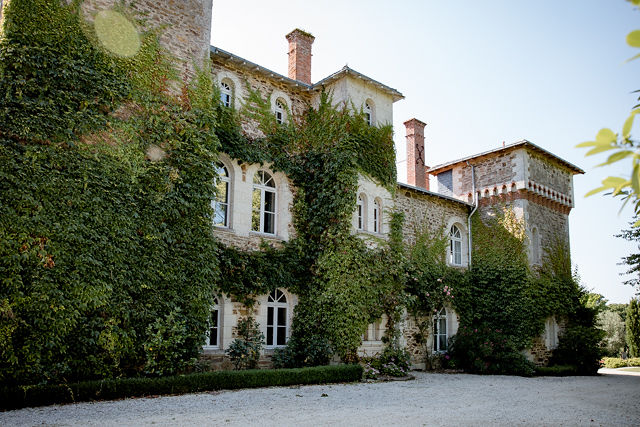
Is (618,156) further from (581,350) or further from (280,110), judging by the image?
(581,350)

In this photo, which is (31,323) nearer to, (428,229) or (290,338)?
(290,338)

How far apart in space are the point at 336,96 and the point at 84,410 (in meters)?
10.3

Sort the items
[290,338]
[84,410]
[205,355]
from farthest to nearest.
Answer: [290,338] → [205,355] → [84,410]

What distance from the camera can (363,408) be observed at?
322 inches

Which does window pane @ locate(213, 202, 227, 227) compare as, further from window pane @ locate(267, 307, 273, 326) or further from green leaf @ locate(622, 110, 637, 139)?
green leaf @ locate(622, 110, 637, 139)

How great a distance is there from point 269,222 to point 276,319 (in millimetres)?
2495

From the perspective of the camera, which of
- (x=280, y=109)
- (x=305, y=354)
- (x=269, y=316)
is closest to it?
(x=305, y=354)

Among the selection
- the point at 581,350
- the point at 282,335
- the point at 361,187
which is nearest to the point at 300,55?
the point at 361,187

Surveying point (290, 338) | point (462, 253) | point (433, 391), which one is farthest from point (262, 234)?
point (462, 253)

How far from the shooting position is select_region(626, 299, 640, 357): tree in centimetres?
2436

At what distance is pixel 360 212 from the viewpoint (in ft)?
49.3

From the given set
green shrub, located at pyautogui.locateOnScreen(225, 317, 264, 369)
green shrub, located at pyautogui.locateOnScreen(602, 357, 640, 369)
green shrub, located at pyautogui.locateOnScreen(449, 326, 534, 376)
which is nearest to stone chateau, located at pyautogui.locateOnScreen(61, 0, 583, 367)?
green shrub, located at pyautogui.locateOnScreen(225, 317, 264, 369)

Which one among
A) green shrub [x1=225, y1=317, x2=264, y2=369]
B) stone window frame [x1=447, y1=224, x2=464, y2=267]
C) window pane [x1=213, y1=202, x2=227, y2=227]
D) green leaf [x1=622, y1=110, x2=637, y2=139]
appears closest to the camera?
green leaf [x1=622, y1=110, x2=637, y2=139]

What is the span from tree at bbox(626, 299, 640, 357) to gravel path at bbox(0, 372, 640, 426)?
14831mm
